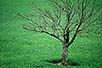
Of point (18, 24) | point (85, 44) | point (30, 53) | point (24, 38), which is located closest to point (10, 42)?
point (24, 38)

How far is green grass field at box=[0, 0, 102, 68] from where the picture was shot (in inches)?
885

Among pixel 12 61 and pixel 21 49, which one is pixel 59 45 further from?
pixel 12 61

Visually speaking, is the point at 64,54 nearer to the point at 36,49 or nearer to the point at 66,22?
the point at 66,22

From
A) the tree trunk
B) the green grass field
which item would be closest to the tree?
the tree trunk

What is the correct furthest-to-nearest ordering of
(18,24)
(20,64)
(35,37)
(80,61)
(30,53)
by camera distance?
(18,24) < (35,37) < (30,53) < (80,61) < (20,64)

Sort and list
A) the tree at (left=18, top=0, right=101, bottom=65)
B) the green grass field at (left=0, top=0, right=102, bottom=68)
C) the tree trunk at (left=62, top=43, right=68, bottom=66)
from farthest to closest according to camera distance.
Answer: the green grass field at (left=0, top=0, right=102, bottom=68) → the tree trunk at (left=62, top=43, right=68, bottom=66) → the tree at (left=18, top=0, right=101, bottom=65)

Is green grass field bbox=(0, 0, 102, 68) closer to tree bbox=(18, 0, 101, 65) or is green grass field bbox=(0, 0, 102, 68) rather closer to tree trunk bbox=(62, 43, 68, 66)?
tree trunk bbox=(62, 43, 68, 66)

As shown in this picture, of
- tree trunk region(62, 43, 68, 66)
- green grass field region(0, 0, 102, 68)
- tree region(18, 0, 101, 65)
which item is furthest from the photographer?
green grass field region(0, 0, 102, 68)

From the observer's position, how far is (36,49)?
94.1 feet

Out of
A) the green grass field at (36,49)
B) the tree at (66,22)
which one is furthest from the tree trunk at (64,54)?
the green grass field at (36,49)

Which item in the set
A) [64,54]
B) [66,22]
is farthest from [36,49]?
[66,22]

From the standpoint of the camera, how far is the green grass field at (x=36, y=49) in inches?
885

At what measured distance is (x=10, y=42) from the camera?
103 feet

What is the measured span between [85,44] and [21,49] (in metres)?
8.35
